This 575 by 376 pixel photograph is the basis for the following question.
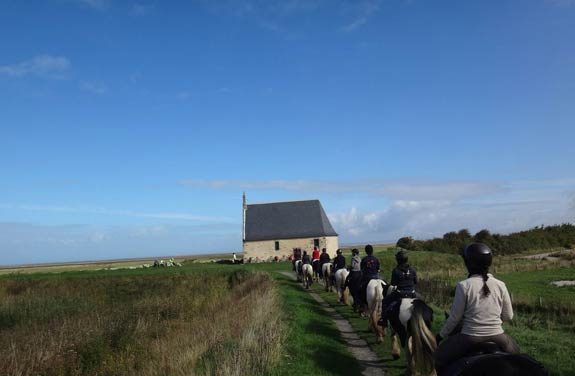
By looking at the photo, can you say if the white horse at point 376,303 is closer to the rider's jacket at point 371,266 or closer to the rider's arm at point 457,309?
the rider's jacket at point 371,266

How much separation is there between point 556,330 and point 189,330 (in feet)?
35.1

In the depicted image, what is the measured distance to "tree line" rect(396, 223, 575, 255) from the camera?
59.2 meters

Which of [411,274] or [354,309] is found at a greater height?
[411,274]

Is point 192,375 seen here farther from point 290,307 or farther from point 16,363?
point 290,307

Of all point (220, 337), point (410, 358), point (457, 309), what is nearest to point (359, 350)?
A: point (410, 358)

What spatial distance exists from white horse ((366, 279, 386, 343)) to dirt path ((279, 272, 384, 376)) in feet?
1.53

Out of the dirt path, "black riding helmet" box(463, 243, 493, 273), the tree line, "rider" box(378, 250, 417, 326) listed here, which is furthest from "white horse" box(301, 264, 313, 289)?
the tree line

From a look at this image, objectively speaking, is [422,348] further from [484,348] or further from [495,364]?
[495,364]

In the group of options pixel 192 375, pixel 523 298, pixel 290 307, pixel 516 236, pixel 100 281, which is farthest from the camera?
pixel 516 236

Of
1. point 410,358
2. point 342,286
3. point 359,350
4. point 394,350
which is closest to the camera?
point 410,358

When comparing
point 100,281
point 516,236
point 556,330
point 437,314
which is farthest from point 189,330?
point 516,236

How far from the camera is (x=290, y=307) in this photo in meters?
16.6

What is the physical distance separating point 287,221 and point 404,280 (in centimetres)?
5269

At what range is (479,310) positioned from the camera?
5.52 m
